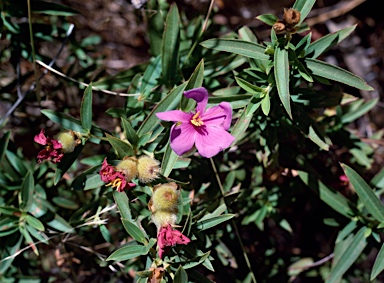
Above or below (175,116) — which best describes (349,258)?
below

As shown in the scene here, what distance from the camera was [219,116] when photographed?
1.76 meters

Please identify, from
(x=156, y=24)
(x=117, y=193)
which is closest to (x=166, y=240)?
(x=117, y=193)

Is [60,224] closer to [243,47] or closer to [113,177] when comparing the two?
[113,177]

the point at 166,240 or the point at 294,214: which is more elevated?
the point at 166,240

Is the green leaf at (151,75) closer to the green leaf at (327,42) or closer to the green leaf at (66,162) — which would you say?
the green leaf at (66,162)

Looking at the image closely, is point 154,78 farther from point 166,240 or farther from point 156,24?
point 166,240

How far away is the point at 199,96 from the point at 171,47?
49cm

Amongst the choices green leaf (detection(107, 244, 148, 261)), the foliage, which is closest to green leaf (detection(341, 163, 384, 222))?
the foliage

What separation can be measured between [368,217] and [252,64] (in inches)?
34.2

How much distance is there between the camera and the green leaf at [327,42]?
1792 millimetres

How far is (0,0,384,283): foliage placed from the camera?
5.83ft

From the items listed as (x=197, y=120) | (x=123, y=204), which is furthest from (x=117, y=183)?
(x=197, y=120)

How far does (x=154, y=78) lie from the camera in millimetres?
2195

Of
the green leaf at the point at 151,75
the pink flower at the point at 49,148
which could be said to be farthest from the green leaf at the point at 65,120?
the green leaf at the point at 151,75
